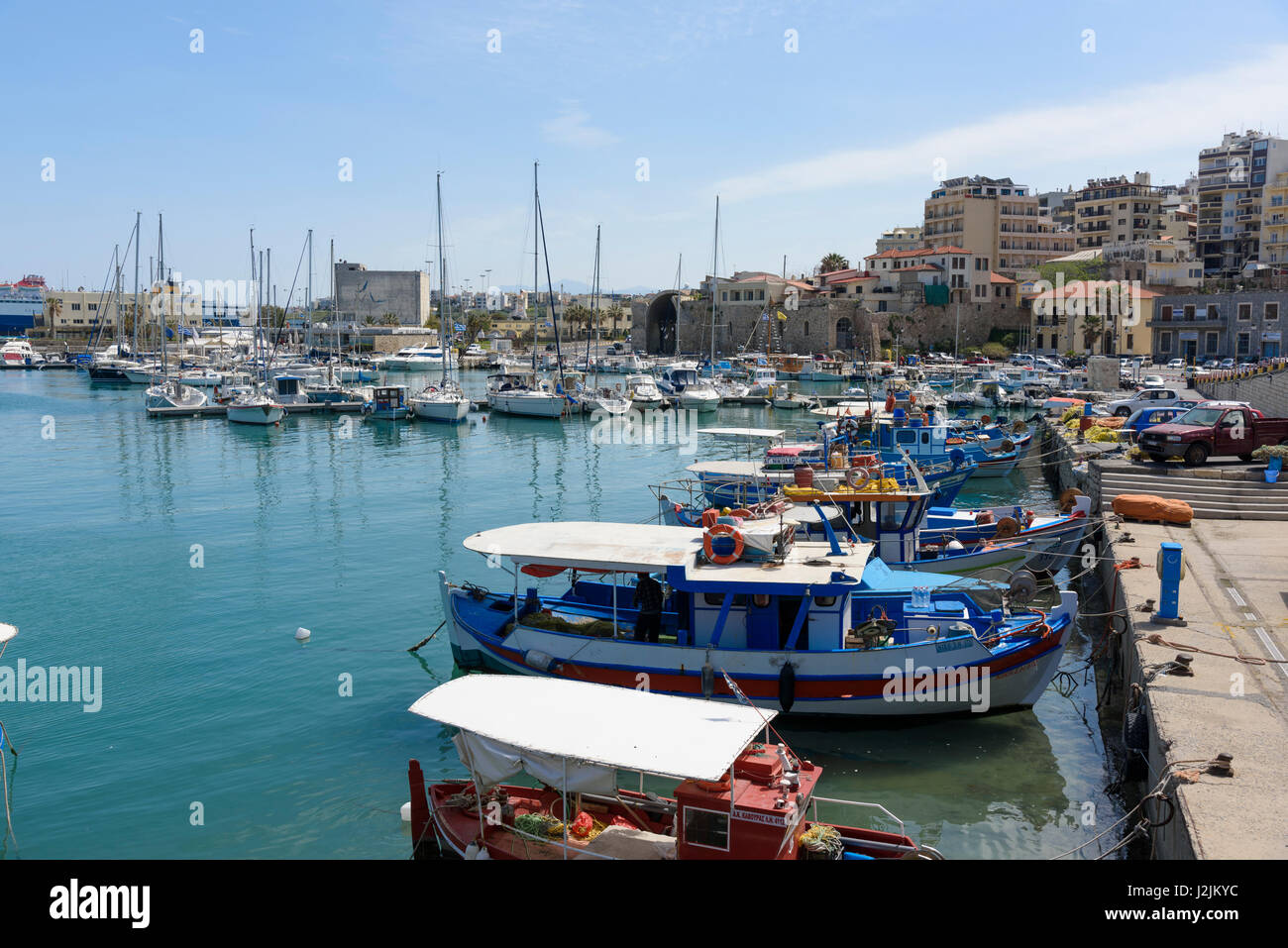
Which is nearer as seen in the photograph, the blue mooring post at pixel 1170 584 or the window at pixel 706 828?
the window at pixel 706 828

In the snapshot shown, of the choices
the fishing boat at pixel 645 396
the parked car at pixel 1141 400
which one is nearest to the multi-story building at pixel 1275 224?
the parked car at pixel 1141 400

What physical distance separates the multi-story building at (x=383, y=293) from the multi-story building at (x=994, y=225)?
8901 cm

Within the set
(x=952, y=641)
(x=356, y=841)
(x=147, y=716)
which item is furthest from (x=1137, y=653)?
(x=147, y=716)

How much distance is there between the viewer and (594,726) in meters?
10.2

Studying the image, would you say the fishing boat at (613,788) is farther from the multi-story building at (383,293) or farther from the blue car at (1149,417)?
the multi-story building at (383,293)

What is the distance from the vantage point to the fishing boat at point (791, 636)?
591 inches

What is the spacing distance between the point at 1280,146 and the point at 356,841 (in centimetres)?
11484

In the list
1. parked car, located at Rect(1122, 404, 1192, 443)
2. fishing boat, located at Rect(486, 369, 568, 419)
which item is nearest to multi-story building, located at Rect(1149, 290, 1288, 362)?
parked car, located at Rect(1122, 404, 1192, 443)

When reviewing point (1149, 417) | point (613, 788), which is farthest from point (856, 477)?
point (1149, 417)

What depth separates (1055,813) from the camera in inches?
522

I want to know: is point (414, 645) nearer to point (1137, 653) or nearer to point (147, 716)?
point (147, 716)

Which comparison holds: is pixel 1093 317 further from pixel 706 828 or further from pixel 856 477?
pixel 706 828

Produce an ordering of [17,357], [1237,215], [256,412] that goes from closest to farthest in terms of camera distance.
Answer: [256,412] → [1237,215] → [17,357]

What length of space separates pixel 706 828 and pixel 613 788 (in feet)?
3.71
